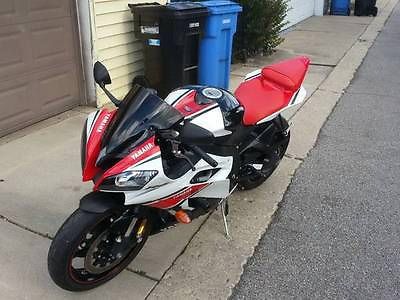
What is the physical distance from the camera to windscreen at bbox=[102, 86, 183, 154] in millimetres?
2219

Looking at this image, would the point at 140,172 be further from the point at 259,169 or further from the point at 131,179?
the point at 259,169

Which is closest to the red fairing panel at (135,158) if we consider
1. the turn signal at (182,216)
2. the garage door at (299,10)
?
the turn signal at (182,216)

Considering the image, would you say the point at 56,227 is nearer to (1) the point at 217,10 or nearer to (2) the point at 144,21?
(2) the point at 144,21

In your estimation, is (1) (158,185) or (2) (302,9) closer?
(1) (158,185)

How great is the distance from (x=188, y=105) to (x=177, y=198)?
58cm

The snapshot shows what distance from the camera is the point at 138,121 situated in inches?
88.7

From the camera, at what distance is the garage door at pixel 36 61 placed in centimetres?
427

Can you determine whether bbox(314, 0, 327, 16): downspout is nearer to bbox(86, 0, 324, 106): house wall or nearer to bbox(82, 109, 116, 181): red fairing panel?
bbox(86, 0, 324, 106): house wall

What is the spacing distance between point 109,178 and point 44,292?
859 mm

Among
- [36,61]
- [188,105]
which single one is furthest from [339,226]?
[36,61]

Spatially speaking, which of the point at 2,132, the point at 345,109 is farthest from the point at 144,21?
the point at 345,109

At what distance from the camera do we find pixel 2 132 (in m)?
4.39

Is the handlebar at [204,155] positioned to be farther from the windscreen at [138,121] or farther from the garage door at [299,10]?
the garage door at [299,10]

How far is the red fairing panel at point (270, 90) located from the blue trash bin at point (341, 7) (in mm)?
12872
